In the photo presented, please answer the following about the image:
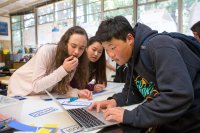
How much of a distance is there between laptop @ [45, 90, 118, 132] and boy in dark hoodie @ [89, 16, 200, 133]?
4 centimetres

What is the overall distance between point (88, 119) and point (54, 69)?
30.4 inches

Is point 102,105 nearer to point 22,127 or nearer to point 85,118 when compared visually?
point 85,118

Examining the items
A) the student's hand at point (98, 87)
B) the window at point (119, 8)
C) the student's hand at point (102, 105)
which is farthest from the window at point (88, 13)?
the student's hand at point (102, 105)

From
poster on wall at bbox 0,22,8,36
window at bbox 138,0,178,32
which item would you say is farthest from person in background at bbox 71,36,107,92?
poster on wall at bbox 0,22,8,36

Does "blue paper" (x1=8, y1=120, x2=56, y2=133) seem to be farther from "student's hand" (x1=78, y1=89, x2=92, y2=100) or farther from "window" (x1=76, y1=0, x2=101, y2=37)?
"window" (x1=76, y1=0, x2=101, y2=37)

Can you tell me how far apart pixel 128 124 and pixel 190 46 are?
434 mm

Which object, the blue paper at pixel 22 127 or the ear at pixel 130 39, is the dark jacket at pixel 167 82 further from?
the blue paper at pixel 22 127

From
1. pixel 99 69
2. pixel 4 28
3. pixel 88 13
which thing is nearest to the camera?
pixel 99 69

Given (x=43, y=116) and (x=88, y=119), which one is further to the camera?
(x=43, y=116)

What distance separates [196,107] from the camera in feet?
2.83

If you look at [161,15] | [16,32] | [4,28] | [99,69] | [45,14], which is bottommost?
[99,69]

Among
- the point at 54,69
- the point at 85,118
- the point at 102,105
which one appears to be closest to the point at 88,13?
the point at 54,69

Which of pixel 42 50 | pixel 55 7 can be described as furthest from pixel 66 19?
pixel 42 50

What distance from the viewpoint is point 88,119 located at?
969 millimetres
